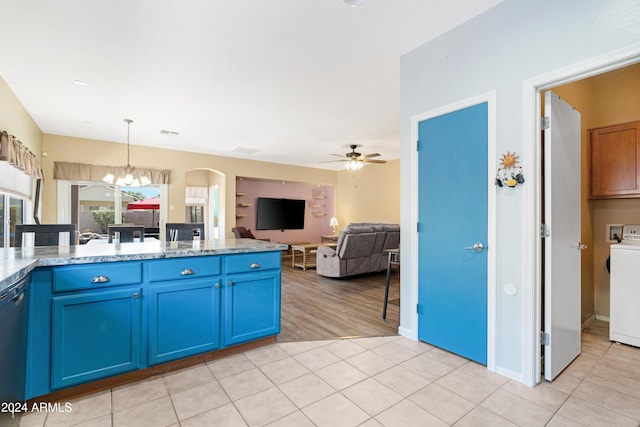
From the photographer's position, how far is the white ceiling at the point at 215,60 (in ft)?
7.61

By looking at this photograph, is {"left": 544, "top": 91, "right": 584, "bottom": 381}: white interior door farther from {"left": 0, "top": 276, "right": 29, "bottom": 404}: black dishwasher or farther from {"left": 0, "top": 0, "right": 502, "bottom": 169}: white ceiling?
{"left": 0, "top": 276, "right": 29, "bottom": 404}: black dishwasher

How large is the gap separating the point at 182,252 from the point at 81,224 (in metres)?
5.53

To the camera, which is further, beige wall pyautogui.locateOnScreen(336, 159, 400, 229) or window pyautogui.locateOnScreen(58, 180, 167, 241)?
beige wall pyautogui.locateOnScreen(336, 159, 400, 229)

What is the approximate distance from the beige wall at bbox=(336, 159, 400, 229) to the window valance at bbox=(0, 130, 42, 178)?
22.6ft

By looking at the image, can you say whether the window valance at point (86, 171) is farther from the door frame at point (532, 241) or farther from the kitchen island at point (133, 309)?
the door frame at point (532, 241)

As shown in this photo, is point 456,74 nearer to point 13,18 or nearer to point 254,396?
point 254,396

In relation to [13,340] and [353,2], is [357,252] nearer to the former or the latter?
[353,2]

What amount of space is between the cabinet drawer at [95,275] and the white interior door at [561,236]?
2875mm

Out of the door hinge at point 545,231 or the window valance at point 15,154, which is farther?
the window valance at point 15,154

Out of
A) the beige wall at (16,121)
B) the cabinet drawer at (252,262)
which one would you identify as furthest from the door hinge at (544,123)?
the beige wall at (16,121)

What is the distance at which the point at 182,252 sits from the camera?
7.27 feet

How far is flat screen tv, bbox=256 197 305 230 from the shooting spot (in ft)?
29.7

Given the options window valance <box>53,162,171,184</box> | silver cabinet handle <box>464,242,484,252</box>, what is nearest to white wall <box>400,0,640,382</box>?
silver cabinet handle <box>464,242,484,252</box>

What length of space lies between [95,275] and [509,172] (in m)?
2.89
